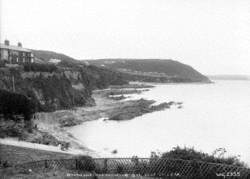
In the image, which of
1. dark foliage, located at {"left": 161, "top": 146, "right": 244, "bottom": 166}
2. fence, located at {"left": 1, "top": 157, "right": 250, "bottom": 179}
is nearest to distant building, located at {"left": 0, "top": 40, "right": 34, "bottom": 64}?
fence, located at {"left": 1, "top": 157, "right": 250, "bottom": 179}

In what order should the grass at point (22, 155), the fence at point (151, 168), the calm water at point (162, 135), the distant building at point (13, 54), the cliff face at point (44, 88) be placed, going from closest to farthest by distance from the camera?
→ 1. the fence at point (151, 168)
2. the grass at point (22, 155)
3. the calm water at point (162, 135)
4. the cliff face at point (44, 88)
5. the distant building at point (13, 54)

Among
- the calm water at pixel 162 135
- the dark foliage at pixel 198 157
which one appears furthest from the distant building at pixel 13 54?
the dark foliage at pixel 198 157

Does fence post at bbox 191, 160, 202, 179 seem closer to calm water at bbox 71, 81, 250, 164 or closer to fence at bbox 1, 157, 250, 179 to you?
fence at bbox 1, 157, 250, 179

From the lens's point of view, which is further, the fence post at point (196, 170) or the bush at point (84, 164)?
the bush at point (84, 164)

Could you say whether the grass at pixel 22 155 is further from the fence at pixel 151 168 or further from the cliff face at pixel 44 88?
the cliff face at pixel 44 88

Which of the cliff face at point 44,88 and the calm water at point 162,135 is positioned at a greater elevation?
the cliff face at point 44,88

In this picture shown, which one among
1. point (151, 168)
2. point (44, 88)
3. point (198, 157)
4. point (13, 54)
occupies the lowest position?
point (44, 88)

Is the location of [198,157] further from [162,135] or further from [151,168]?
[162,135]

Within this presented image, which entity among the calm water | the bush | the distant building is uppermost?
the distant building

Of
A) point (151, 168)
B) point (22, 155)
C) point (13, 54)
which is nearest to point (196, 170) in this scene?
point (151, 168)
